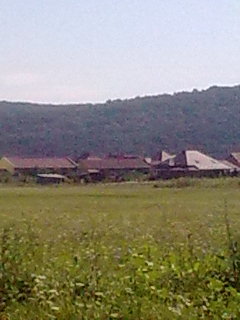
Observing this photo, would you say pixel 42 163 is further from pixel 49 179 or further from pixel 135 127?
pixel 135 127

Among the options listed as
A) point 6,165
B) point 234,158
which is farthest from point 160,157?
point 6,165

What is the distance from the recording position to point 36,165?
83.0m

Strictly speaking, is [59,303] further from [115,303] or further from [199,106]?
[199,106]

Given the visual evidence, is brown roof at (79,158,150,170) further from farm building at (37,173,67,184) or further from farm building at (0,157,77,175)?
farm building at (37,173,67,184)

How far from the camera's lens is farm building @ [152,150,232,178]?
70.8 m

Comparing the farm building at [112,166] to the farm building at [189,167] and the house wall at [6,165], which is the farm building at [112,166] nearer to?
the farm building at [189,167]

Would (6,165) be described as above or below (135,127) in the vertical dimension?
below

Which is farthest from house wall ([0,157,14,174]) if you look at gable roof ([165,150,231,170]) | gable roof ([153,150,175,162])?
gable roof ([165,150,231,170])

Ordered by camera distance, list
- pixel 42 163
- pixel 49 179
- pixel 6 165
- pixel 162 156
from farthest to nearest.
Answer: pixel 162 156, pixel 6 165, pixel 42 163, pixel 49 179

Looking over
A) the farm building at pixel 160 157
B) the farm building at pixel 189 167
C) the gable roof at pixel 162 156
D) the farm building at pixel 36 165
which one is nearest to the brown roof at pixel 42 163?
the farm building at pixel 36 165

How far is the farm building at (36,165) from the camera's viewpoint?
8094cm

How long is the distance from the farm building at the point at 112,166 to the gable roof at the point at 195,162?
3.07 metres

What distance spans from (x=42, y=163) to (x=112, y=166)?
24.7 ft

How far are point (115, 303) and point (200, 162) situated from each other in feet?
236
